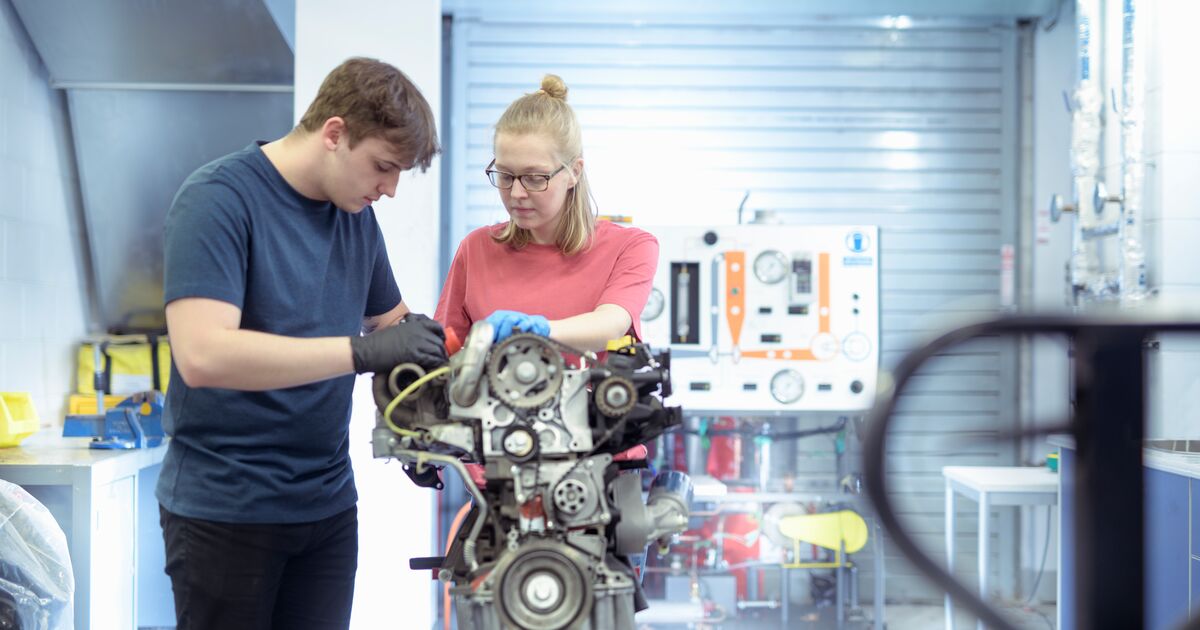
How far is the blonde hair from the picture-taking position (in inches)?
68.0

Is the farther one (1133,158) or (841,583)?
(841,583)

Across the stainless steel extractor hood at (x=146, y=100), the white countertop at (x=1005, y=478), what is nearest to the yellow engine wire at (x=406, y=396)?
the stainless steel extractor hood at (x=146, y=100)

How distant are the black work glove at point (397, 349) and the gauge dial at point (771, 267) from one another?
11.3ft

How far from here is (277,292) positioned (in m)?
1.52

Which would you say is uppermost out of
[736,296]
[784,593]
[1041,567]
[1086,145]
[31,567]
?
[1086,145]

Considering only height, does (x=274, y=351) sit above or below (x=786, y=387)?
above

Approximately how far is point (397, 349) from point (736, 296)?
3.47m

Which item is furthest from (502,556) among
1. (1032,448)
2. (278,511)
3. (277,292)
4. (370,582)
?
(370,582)

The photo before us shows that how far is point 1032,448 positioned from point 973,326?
0.20 m

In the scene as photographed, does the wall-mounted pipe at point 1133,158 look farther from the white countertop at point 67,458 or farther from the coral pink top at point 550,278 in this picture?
the white countertop at point 67,458

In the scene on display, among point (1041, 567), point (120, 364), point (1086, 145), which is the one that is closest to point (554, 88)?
point (120, 364)

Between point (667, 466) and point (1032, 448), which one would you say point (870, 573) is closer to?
point (667, 466)

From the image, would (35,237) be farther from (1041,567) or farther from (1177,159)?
(1041,567)

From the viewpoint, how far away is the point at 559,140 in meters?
1.73
